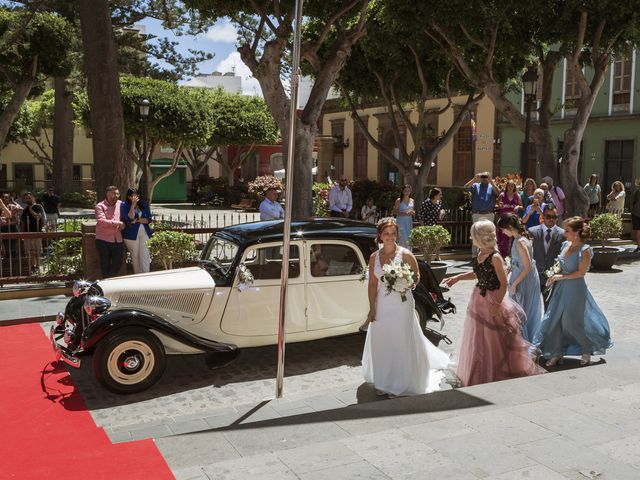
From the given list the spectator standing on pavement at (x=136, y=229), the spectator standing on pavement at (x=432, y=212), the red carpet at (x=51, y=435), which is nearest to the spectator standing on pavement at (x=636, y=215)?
the spectator standing on pavement at (x=432, y=212)

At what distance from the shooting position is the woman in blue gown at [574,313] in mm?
7010

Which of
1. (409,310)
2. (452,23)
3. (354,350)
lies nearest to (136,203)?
(354,350)

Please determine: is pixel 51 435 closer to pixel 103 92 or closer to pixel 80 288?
pixel 80 288

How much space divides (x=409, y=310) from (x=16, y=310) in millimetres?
6719

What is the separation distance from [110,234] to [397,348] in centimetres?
601

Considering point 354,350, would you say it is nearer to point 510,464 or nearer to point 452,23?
point 510,464

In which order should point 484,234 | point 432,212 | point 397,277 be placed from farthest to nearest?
point 432,212 → point 484,234 → point 397,277

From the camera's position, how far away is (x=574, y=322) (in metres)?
7.05

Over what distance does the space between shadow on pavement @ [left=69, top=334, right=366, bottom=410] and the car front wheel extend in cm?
14

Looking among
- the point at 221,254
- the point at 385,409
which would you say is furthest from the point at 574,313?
the point at 221,254

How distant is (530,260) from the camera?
7.34 m

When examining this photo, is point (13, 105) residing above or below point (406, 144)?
above

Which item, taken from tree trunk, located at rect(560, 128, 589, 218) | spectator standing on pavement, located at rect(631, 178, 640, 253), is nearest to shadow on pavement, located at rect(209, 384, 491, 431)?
spectator standing on pavement, located at rect(631, 178, 640, 253)

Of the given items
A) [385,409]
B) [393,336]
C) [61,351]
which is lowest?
[385,409]
